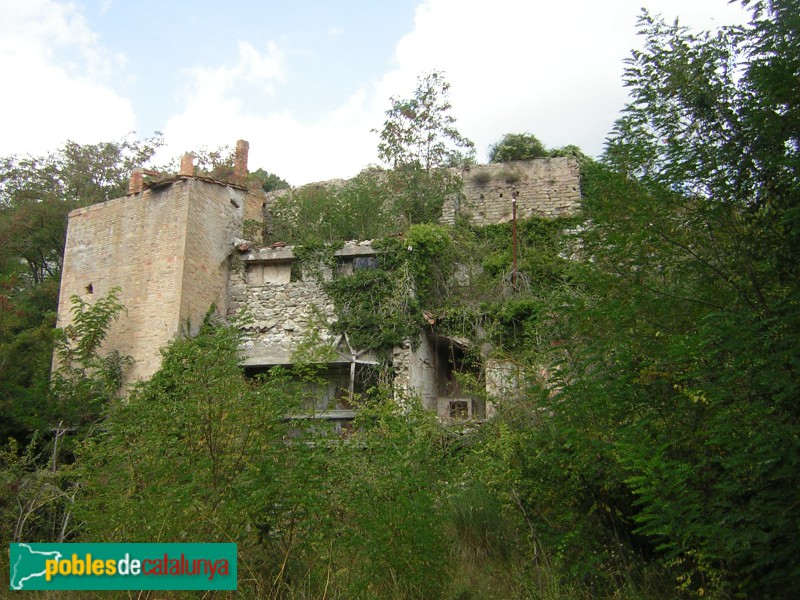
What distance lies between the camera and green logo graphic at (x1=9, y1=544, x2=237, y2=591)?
5426mm

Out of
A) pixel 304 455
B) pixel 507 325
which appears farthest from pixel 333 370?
pixel 304 455

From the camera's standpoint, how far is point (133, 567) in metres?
5.48

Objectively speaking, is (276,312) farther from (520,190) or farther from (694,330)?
Result: (694,330)

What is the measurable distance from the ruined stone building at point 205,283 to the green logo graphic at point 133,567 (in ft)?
28.3

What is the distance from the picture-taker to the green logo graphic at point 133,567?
5.43 m

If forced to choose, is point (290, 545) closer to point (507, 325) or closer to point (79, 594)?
point (79, 594)

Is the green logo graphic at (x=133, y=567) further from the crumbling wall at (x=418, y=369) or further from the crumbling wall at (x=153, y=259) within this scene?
the crumbling wall at (x=153, y=259)

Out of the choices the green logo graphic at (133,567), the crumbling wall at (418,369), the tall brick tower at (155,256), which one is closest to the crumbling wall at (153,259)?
the tall brick tower at (155,256)

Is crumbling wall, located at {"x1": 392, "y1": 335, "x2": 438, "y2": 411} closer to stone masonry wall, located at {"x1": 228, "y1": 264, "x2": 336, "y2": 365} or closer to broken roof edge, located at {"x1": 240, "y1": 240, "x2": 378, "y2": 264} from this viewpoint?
stone masonry wall, located at {"x1": 228, "y1": 264, "x2": 336, "y2": 365}

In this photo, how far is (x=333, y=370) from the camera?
1533 cm

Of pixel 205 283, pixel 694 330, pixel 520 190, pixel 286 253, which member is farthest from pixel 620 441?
pixel 520 190

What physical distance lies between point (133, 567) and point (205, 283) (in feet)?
36.3

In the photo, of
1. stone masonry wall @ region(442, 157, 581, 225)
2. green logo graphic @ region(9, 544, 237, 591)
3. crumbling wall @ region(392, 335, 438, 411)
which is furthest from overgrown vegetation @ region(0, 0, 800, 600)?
stone masonry wall @ region(442, 157, 581, 225)

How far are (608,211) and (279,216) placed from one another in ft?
41.1
